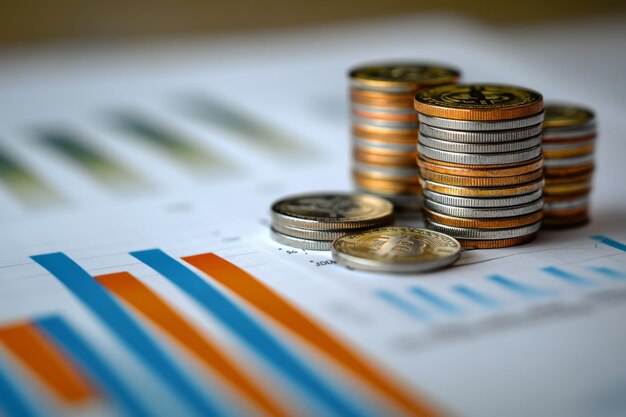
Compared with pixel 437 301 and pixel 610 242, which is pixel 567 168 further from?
pixel 437 301

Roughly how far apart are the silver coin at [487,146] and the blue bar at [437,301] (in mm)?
247

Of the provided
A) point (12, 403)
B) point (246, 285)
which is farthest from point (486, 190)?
point (12, 403)

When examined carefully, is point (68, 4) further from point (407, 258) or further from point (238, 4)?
point (407, 258)

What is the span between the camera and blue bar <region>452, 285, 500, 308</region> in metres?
1.19

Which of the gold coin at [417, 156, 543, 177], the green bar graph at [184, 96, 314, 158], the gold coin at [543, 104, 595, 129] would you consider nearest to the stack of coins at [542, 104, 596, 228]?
the gold coin at [543, 104, 595, 129]

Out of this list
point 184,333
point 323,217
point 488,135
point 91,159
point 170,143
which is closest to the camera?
point 184,333

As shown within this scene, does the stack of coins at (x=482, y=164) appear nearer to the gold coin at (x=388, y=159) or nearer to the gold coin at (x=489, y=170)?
the gold coin at (x=489, y=170)

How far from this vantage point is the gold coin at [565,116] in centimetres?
151

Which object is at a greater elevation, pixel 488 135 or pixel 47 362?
pixel 488 135

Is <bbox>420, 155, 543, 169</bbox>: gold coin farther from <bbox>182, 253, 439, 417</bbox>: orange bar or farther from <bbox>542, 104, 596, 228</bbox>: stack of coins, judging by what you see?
<bbox>182, 253, 439, 417</bbox>: orange bar

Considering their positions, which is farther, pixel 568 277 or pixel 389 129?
pixel 389 129

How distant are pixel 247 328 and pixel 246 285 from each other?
0.48ft

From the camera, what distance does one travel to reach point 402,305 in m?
1.19

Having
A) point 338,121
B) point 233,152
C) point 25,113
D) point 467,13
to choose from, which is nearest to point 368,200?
point 233,152
